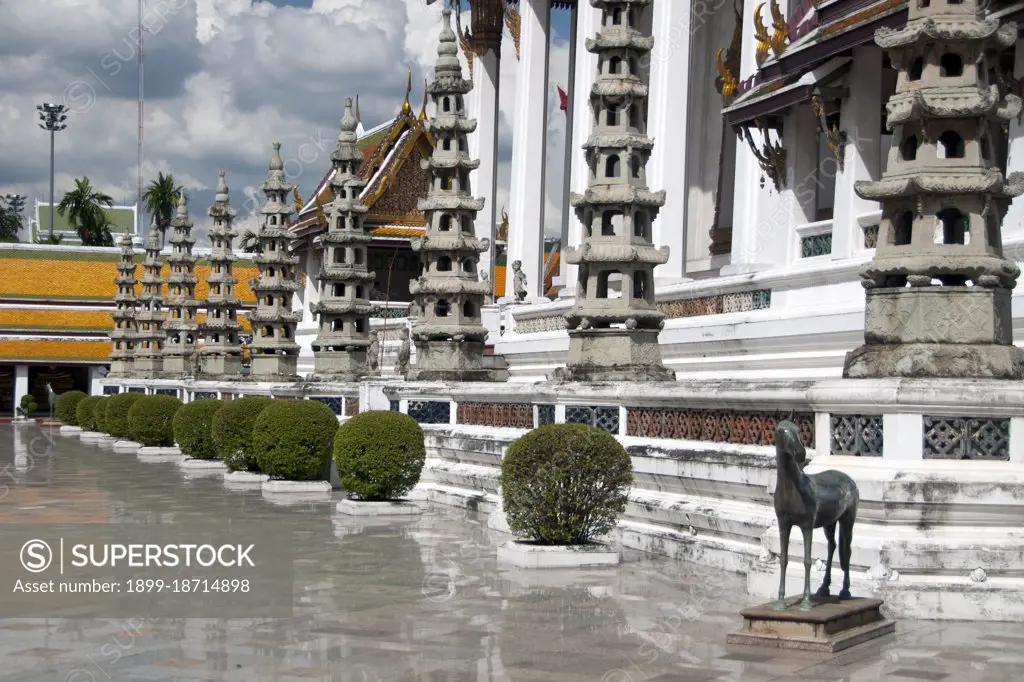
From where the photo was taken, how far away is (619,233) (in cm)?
1723

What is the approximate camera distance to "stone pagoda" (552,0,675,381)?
54.5 feet

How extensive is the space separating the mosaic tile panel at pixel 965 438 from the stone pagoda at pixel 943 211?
0.51 metres

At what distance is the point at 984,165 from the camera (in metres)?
11.7

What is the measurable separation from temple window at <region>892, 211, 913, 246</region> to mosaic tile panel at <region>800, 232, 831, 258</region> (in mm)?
10418

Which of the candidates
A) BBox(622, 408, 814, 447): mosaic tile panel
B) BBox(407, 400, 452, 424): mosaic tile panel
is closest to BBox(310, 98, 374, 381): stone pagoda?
BBox(407, 400, 452, 424): mosaic tile panel

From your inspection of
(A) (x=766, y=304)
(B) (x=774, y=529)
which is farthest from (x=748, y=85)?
(B) (x=774, y=529)

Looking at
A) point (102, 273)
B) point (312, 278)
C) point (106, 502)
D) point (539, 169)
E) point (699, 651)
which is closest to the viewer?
point (699, 651)

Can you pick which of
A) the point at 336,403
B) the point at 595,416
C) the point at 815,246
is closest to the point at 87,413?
the point at 336,403

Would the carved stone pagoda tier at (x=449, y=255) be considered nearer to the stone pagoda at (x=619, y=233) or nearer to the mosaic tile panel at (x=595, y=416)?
the stone pagoda at (x=619, y=233)

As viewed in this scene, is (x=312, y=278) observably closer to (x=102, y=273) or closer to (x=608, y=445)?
(x=102, y=273)

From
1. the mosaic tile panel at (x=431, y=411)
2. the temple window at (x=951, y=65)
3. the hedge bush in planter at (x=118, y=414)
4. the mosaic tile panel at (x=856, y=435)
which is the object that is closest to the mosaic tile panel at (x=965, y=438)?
the mosaic tile panel at (x=856, y=435)

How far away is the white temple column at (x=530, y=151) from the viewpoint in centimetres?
3512

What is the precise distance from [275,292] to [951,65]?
24.0m

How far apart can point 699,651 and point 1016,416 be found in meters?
3.23
